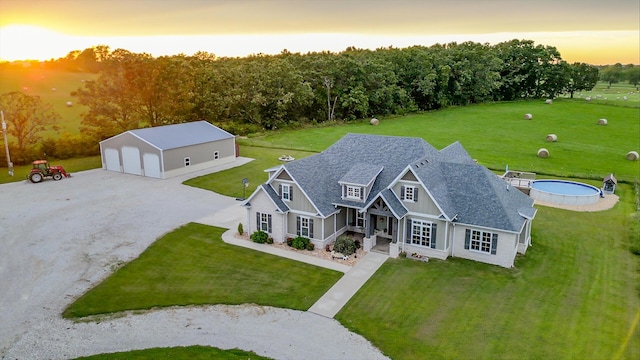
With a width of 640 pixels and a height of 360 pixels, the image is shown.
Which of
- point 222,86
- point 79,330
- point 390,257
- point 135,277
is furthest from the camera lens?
point 222,86

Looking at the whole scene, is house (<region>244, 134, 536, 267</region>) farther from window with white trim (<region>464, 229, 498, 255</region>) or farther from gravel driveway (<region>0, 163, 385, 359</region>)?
gravel driveway (<region>0, 163, 385, 359</region>)

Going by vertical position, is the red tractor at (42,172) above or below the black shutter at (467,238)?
above

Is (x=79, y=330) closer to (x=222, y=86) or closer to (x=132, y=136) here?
(x=132, y=136)

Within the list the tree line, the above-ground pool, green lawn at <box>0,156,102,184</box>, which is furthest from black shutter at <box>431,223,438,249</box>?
the tree line

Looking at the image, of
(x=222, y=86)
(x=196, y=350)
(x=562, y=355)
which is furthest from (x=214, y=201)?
(x=222, y=86)

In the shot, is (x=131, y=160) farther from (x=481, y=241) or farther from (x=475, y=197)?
(x=481, y=241)

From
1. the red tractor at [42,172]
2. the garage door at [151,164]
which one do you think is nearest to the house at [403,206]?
the garage door at [151,164]

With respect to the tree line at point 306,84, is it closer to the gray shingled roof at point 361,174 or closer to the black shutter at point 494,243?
the gray shingled roof at point 361,174
